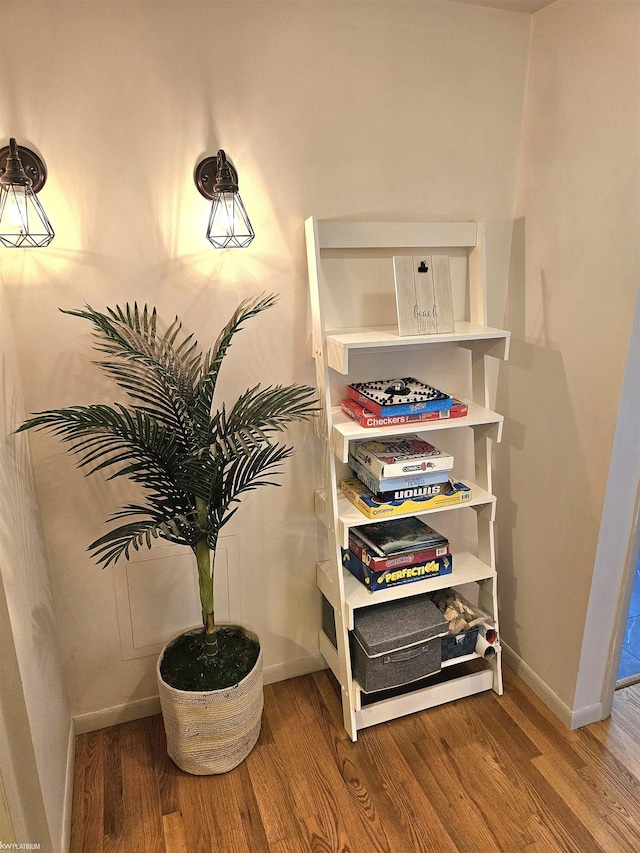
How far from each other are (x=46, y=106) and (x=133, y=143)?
0.22 metres

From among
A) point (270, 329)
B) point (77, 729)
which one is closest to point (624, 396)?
point (270, 329)

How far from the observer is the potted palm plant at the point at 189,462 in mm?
1500

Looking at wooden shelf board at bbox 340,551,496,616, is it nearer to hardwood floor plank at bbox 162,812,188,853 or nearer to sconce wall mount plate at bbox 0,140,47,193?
hardwood floor plank at bbox 162,812,188,853

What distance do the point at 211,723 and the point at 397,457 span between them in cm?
97

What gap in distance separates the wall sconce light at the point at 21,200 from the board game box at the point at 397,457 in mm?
1095

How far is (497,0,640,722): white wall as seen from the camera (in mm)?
1592

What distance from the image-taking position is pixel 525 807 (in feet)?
5.61

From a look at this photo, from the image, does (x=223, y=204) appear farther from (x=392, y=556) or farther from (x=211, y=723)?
(x=211, y=723)

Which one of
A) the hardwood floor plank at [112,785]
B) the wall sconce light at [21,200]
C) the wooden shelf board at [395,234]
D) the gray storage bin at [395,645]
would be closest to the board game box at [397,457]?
the gray storage bin at [395,645]

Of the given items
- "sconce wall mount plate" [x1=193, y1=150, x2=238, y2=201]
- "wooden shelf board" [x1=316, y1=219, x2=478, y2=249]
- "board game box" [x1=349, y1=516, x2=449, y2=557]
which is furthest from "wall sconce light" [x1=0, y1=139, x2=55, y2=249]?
"board game box" [x1=349, y1=516, x2=449, y2=557]

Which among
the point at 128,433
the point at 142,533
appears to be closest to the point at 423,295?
the point at 128,433

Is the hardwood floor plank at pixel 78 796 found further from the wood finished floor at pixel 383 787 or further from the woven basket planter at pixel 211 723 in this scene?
the woven basket planter at pixel 211 723

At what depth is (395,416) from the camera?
1771mm

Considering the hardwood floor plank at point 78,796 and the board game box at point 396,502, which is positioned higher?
the board game box at point 396,502
